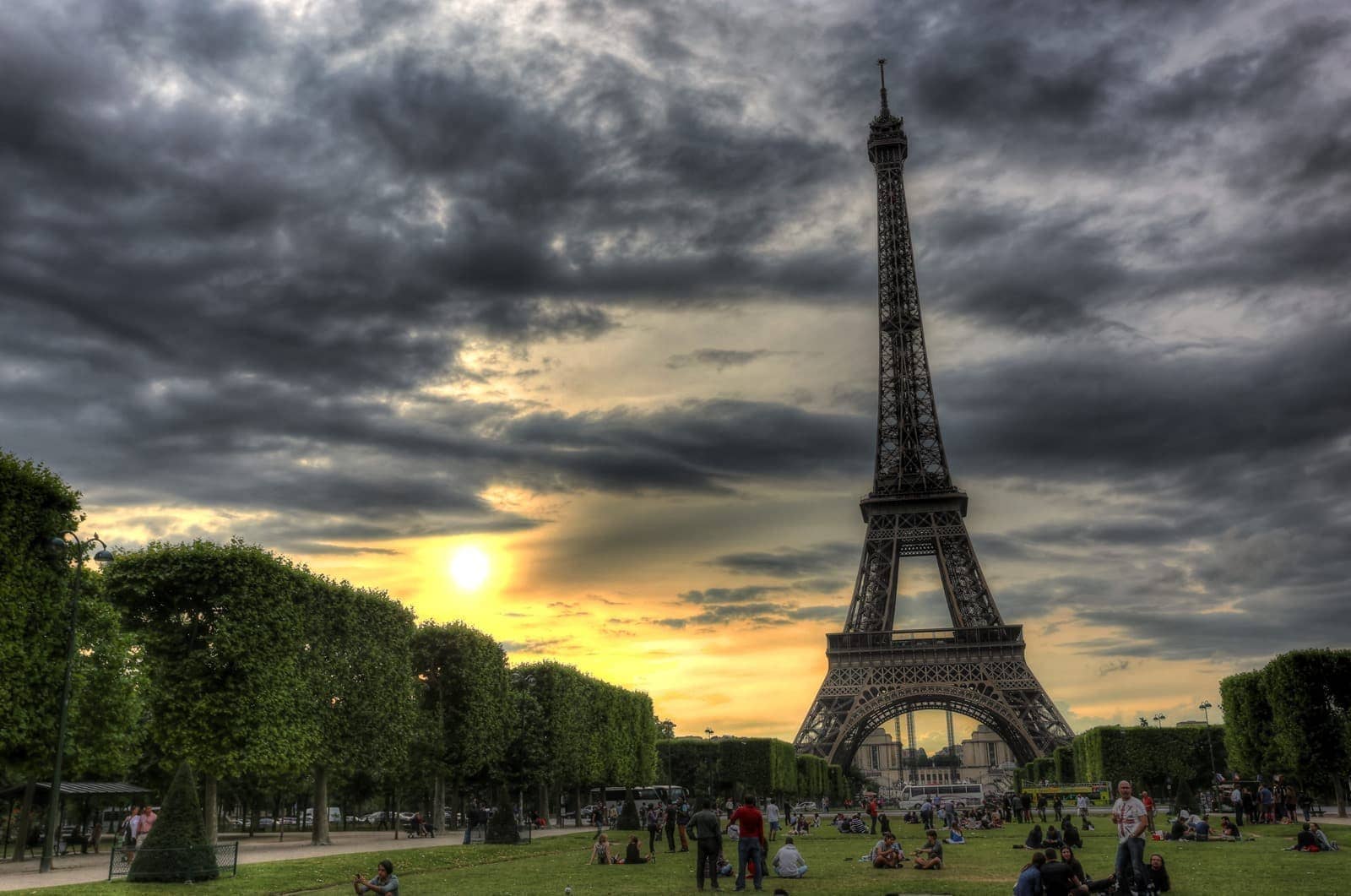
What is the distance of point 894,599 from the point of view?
101 meters

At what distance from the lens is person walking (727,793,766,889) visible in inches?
902

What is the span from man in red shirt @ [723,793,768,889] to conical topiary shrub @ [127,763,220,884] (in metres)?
13.6

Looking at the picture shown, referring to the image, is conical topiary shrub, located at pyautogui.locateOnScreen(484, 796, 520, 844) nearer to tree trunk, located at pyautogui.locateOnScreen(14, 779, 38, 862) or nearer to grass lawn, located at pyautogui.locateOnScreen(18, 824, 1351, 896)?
grass lawn, located at pyautogui.locateOnScreen(18, 824, 1351, 896)

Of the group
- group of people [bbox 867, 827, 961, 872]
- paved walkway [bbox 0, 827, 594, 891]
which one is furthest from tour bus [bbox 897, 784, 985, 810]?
group of people [bbox 867, 827, 961, 872]

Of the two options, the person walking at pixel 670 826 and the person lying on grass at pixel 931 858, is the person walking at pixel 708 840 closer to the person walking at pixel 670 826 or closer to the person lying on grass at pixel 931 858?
the person lying on grass at pixel 931 858

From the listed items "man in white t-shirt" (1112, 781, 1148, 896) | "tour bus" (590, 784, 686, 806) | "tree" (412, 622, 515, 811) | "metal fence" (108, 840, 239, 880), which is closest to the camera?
"man in white t-shirt" (1112, 781, 1148, 896)

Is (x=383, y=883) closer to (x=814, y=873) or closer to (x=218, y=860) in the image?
(x=218, y=860)

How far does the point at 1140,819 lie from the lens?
752 inches

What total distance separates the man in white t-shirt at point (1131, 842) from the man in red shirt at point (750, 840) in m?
7.12

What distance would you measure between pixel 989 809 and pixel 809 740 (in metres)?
37.9

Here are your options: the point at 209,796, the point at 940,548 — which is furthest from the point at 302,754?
the point at 940,548

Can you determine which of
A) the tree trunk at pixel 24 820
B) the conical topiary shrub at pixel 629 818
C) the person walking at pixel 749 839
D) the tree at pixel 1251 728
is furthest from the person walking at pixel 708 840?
the tree at pixel 1251 728

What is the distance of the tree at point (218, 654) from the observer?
40000 mm

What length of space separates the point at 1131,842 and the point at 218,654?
108 ft
